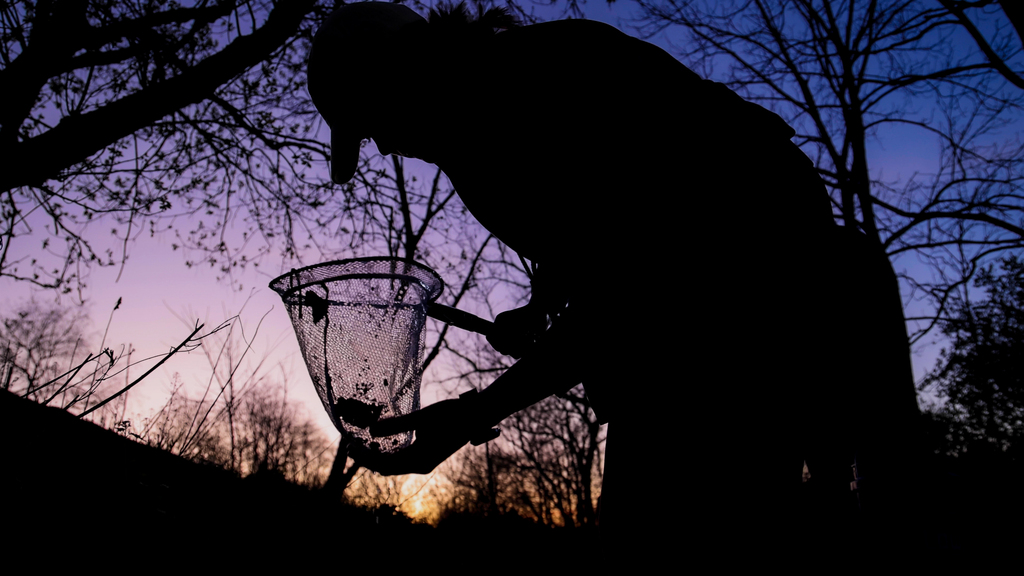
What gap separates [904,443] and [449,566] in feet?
21.8

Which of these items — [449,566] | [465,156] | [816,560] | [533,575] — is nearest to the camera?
[816,560]

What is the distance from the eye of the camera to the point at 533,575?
9852 millimetres

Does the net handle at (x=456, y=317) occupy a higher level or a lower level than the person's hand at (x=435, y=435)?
higher

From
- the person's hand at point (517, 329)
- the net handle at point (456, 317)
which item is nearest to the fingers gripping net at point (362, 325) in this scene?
the net handle at point (456, 317)

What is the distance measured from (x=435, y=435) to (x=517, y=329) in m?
0.40

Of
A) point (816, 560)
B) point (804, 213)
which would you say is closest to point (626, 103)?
point (804, 213)

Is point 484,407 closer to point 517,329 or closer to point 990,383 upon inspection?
point 517,329

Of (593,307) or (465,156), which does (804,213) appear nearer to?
(593,307)

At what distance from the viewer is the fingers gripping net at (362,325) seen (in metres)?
1.96

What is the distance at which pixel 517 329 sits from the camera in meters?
1.66

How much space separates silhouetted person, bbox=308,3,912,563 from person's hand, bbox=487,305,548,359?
3.0 inches

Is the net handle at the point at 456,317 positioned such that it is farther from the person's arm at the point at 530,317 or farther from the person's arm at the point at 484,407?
the person's arm at the point at 484,407

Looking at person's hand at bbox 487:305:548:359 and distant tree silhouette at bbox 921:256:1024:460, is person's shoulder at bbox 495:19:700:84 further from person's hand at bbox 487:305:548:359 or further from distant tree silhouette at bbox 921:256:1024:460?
distant tree silhouette at bbox 921:256:1024:460

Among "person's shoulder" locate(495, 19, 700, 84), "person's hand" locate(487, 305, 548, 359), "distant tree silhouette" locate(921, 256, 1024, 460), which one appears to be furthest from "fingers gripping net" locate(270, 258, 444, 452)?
"distant tree silhouette" locate(921, 256, 1024, 460)
